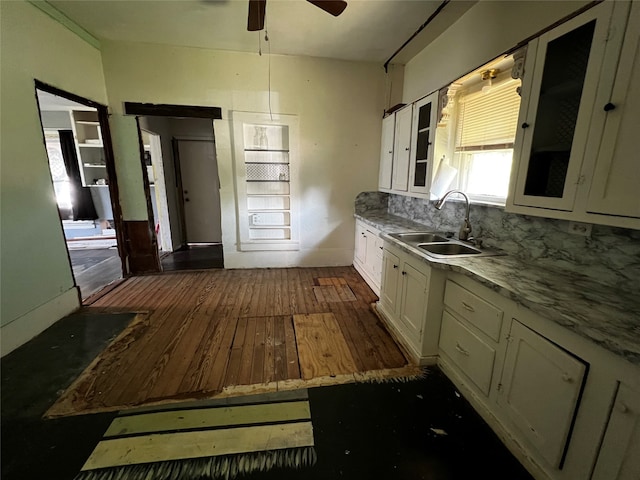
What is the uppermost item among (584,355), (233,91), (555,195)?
(233,91)

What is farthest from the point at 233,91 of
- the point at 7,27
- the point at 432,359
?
the point at 432,359

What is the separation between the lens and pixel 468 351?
1.71 meters

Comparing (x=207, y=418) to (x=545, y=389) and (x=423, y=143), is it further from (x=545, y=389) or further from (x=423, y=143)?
(x=423, y=143)

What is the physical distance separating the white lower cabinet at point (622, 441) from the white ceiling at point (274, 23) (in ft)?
9.77

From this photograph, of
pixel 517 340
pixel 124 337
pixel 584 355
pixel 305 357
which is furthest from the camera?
pixel 124 337

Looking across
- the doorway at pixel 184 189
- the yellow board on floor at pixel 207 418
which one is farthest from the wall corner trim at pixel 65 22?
the yellow board on floor at pixel 207 418

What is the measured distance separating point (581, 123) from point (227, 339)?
2728 millimetres

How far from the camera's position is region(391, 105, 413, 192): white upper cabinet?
3.05 meters

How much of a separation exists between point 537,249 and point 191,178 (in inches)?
213

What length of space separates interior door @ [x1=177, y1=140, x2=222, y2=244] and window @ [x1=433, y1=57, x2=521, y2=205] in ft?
13.5

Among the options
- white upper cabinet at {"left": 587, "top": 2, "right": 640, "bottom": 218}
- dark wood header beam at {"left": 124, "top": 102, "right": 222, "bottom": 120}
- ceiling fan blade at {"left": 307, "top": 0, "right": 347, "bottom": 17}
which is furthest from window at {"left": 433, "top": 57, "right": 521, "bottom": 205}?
dark wood header beam at {"left": 124, "top": 102, "right": 222, "bottom": 120}

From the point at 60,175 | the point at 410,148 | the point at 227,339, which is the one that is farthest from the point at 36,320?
the point at 60,175

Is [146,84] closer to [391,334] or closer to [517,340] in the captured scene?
[391,334]

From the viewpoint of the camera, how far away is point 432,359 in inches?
80.4
